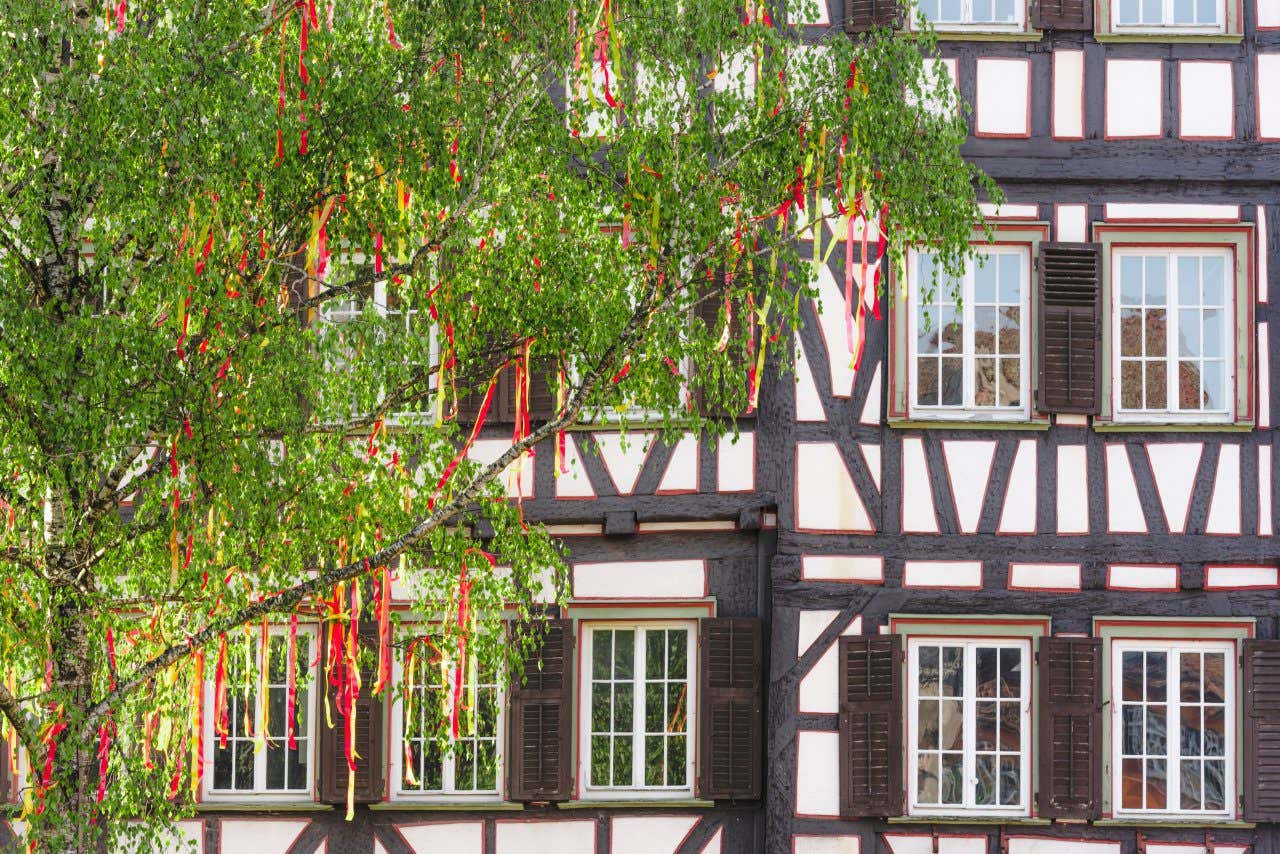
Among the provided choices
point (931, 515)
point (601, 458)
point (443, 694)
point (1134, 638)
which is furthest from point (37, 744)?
point (1134, 638)

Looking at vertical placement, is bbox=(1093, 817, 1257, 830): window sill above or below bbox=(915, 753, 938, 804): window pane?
below

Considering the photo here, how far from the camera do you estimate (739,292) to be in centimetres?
1033

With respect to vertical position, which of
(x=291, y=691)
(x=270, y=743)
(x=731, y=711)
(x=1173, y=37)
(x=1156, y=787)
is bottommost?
(x=1156, y=787)

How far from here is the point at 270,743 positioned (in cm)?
1406

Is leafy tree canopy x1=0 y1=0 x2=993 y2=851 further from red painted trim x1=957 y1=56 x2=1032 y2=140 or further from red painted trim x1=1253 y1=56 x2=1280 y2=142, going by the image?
red painted trim x1=1253 y1=56 x2=1280 y2=142

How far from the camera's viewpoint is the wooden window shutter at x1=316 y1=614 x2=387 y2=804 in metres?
13.7

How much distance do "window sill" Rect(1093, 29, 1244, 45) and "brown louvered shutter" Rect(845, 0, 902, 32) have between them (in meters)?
1.32

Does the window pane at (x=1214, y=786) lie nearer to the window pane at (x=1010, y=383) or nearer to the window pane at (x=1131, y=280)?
the window pane at (x=1010, y=383)

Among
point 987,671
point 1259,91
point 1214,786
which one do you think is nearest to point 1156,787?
point 1214,786

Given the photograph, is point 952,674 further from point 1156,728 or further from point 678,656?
point 678,656

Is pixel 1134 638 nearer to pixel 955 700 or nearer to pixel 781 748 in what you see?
pixel 955 700

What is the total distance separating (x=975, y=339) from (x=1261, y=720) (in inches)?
116

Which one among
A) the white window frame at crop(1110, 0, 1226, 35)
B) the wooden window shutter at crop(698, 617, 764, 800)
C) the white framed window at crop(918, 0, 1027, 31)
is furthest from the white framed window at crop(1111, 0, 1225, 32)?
the wooden window shutter at crop(698, 617, 764, 800)

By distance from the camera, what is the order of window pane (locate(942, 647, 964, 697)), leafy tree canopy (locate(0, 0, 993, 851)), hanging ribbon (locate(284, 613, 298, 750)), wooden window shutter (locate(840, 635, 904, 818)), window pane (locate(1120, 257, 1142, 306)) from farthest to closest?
window pane (locate(1120, 257, 1142, 306))
window pane (locate(942, 647, 964, 697))
wooden window shutter (locate(840, 635, 904, 818))
hanging ribbon (locate(284, 613, 298, 750))
leafy tree canopy (locate(0, 0, 993, 851))
